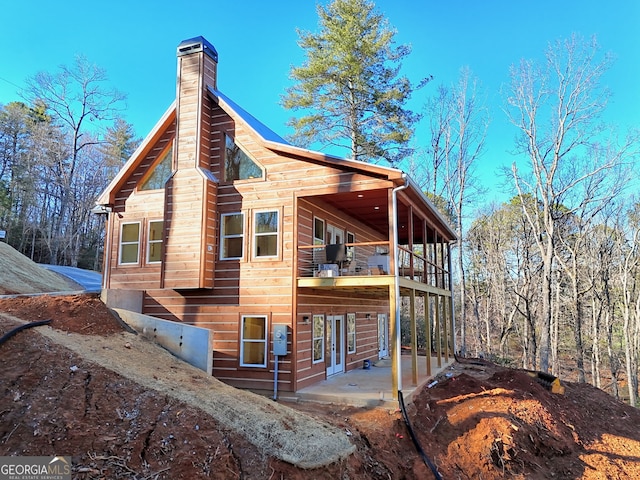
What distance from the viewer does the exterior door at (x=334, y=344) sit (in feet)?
38.4

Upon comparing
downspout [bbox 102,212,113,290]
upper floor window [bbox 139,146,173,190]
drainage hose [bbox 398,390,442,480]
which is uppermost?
upper floor window [bbox 139,146,173,190]

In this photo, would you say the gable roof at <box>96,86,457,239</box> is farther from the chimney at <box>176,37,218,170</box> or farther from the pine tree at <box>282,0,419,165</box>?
the pine tree at <box>282,0,419,165</box>

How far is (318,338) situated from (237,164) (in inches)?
206

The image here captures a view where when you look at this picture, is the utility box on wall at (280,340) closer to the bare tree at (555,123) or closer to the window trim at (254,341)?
the window trim at (254,341)

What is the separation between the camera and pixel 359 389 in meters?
9.73

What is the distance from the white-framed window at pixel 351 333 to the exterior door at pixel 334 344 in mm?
595

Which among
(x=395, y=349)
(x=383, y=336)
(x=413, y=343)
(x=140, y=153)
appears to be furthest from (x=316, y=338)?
(x=140, y=153)

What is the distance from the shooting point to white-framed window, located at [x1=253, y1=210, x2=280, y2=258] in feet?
34.1

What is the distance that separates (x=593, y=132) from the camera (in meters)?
18.0

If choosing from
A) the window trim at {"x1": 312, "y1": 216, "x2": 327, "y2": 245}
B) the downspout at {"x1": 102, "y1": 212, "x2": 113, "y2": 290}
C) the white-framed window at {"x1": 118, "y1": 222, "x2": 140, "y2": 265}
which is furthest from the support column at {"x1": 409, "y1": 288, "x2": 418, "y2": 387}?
the downspout at {"x1": 102, "y1": 212, "x2": 113, "y2": 290}

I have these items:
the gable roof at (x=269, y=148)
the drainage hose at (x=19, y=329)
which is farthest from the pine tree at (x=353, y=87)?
→ the drainage hose at (x=19, y=329)

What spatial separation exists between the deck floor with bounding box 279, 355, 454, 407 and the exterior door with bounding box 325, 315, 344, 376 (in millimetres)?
265

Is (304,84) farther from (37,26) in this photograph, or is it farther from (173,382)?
(173,382)

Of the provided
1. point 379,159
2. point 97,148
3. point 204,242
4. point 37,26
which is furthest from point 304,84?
point 97,148
